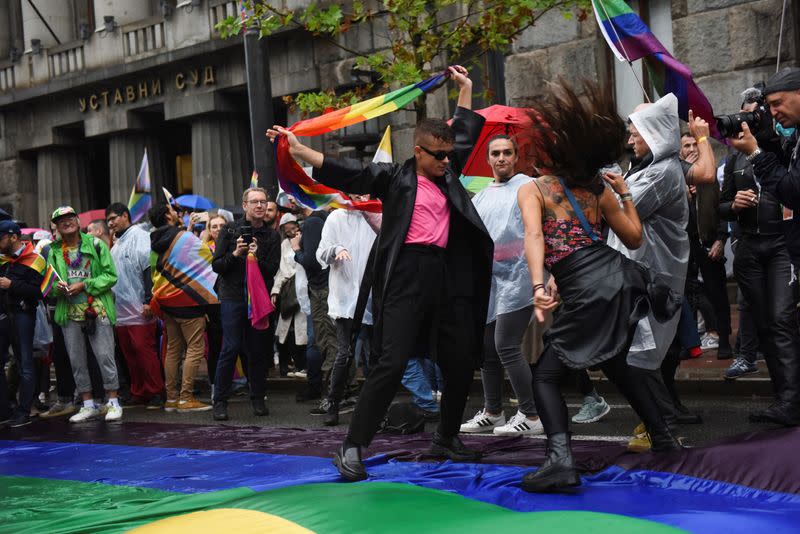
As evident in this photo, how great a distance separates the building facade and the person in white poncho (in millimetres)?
5374

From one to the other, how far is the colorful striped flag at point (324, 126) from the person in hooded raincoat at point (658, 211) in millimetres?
1593

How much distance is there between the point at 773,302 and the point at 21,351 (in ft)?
23.2

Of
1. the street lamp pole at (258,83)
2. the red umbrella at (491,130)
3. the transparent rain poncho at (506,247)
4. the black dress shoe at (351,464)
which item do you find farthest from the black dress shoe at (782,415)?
the street lamp pole at (258,83)

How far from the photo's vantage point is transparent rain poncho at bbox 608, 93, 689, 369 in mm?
6938

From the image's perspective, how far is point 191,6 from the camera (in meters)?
21.5

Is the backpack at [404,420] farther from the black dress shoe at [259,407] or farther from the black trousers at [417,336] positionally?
the black dress shoe at [259,407]

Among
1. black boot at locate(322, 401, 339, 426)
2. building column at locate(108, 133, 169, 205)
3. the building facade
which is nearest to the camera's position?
black boot at locate(322, 401, 339, 426)

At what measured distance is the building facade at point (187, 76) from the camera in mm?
14719

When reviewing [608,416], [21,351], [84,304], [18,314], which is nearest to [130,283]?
[84,304]

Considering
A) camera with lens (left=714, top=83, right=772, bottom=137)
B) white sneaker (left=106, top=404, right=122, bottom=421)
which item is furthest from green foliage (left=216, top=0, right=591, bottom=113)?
camera with lens (left=714, top=83, right=772, bottom=137)

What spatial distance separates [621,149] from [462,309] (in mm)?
1335

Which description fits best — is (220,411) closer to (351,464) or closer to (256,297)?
(256,297)

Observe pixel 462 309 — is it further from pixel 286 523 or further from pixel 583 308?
pixel 286 523

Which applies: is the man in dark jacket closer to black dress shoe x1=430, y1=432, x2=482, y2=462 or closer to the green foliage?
black dress shoe x1=430, y1=432, x2=482, y2=462
